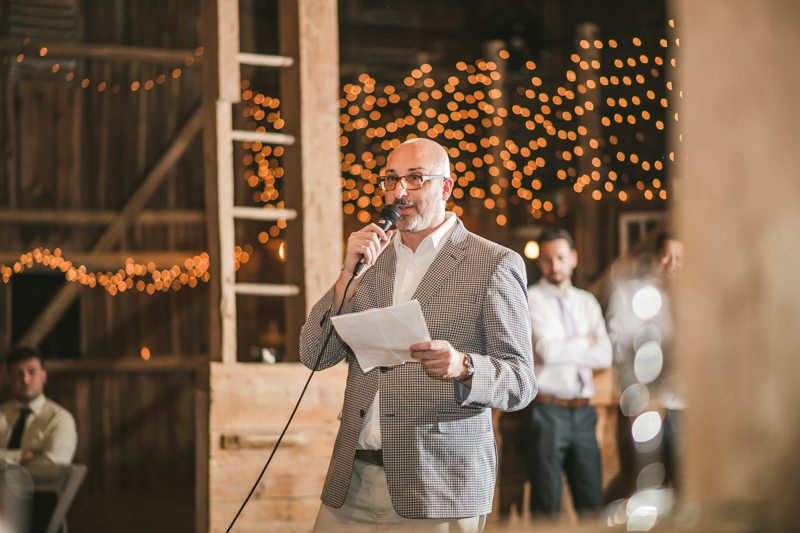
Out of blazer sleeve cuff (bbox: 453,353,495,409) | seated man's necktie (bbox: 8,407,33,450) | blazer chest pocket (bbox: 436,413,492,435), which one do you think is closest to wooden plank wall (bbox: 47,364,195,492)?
seated man's necktie (bbox: 8,407,33,450)

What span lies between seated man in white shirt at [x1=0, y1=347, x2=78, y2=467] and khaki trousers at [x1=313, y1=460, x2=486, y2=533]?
2698 mm

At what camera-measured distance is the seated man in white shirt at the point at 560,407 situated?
3.99 metres

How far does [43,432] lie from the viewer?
4.45m

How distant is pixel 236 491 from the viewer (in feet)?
11.3

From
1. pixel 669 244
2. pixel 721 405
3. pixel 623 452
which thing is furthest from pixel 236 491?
pixel 721 405

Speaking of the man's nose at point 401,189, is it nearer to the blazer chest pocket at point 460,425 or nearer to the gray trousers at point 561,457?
the blazer chest pocket at point 460,425

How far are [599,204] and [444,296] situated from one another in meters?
5.97

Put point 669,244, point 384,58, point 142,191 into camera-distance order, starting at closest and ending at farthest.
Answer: point 669,244 → point 142,191 → point 384,58

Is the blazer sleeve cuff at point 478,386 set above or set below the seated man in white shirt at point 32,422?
above

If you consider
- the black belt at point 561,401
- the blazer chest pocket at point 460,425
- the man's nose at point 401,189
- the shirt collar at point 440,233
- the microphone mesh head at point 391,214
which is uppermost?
the man's nose at point 401,189

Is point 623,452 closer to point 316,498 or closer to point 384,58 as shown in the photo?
point 316,498

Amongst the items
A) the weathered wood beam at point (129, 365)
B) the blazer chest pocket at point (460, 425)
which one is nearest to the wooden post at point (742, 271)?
the blazer chest pocket at point (460, 425)

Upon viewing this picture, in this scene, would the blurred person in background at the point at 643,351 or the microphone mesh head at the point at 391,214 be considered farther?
the blurred person in background at the point at 643,351

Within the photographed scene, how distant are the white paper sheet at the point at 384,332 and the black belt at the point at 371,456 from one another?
28 centimetres
